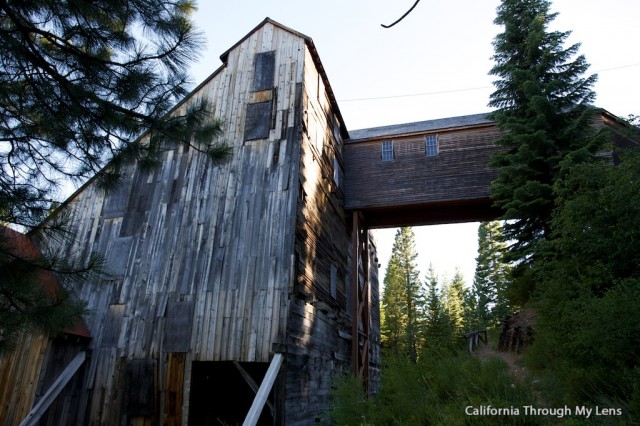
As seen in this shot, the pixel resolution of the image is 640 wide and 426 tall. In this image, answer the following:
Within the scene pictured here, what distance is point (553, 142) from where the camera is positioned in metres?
13.4

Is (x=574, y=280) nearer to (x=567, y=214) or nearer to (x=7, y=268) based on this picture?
(x=567, y=214)

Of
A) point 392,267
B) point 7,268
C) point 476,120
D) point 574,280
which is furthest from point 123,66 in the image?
point 392,267

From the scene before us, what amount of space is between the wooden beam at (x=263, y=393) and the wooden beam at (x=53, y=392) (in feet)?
18.7

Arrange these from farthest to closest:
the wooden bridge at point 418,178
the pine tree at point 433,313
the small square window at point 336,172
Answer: the pine tree at point 433,313 → the small square window at point 336,172 → the wooden bridge at point 418,178

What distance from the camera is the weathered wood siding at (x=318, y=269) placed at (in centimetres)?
1062

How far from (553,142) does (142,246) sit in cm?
1371

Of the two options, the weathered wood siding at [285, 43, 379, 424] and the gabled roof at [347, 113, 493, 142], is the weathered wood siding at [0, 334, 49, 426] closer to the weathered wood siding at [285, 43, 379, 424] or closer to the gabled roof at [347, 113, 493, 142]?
the weathered wood siding at [285, 43, 379, 424]

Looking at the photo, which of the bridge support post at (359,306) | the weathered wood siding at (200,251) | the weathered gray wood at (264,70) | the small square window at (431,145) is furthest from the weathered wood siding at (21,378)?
the small square window at (431,145)

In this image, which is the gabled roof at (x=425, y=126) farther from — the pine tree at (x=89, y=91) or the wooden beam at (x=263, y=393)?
the pine tree at (x=89, y=91)

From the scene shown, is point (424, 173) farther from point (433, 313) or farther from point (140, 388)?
point (433, 313)

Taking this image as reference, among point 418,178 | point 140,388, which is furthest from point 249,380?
point 418,178

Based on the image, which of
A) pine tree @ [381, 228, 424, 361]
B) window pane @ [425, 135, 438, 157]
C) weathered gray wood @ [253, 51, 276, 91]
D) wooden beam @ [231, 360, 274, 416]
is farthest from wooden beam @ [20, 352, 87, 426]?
pine tree @ [381, 228, 424, 361]

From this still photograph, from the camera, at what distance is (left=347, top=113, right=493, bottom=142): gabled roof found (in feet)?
56.1

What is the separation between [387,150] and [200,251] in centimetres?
924
